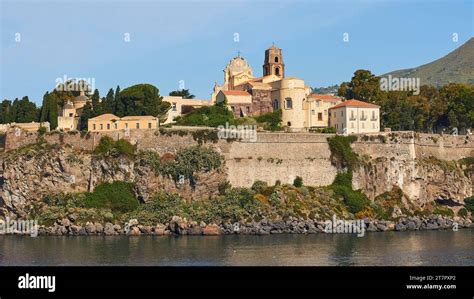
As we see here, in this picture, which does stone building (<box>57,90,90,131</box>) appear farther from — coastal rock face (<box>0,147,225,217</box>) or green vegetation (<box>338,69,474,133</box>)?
green vegetation (<box>338,69,474,133</box>)

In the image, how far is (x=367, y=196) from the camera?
59094mm

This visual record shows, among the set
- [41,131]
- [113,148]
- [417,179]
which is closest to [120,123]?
[113,148]

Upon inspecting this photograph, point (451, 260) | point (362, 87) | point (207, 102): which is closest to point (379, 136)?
point (362, 87)

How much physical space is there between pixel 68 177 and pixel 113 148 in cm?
309

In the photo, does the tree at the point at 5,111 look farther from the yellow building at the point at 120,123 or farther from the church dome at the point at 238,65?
the church dome at the point at 238,65

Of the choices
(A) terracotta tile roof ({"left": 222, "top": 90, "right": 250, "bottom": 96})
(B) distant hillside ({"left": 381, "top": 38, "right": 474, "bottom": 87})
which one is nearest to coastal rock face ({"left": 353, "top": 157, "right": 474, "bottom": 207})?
(A) terracotta tile roof ({"left": 222, "top": 90, "right": 250, "bottom": 96})

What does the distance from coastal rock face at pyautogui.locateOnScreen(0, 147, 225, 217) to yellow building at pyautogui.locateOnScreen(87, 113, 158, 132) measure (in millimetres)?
3609

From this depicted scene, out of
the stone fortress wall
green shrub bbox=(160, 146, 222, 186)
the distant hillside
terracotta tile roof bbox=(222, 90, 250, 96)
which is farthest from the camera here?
the distant hillside

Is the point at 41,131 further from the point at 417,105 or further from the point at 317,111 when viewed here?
the point at 417,105

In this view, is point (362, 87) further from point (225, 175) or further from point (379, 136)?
point (225, 175)

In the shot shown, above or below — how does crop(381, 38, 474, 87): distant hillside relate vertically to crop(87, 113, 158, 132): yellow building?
above

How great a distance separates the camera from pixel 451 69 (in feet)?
486

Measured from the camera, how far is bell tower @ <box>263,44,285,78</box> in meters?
71.6
